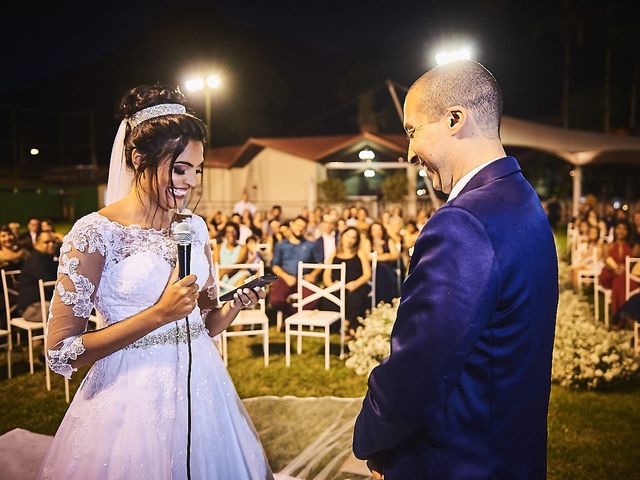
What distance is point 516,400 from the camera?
157 centimetres

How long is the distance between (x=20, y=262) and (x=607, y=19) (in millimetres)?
35736

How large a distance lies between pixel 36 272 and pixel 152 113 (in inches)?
228

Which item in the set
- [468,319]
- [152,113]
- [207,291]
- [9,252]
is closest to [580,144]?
[9,252]

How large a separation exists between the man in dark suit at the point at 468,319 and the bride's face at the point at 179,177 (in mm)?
1073

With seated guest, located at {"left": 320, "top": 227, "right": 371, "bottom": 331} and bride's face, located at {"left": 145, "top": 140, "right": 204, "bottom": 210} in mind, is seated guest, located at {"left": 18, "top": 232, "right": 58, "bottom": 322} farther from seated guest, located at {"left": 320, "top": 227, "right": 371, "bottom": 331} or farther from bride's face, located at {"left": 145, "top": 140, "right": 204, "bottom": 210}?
bride's face, located at {"left": 145, "top": 140, "right": 204, "bottom": 210}

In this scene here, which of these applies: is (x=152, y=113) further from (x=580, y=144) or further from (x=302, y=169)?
(x=302, y=169)

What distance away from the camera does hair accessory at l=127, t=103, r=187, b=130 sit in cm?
244

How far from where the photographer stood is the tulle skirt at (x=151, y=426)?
2.14 m

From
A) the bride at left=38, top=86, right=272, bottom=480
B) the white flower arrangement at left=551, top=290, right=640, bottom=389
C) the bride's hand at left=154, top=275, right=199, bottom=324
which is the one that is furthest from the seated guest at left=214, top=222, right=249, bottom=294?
the bride's hand at left=154, top=275, right=199, bottom=324

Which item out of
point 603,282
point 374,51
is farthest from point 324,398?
point 374,51

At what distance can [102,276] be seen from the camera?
229cm

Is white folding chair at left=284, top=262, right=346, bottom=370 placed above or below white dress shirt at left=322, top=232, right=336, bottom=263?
below

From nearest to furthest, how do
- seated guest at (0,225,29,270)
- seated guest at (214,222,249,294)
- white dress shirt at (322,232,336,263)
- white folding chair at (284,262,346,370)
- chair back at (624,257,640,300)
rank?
1. white folding chair at (284,262,346,370)
2. chair back at (624,257,640,300)
3. seated guest at (214,222,249,294)
4. seated guest at (0,225,29,270)
5. white dress shirt at (322,232,336,263)

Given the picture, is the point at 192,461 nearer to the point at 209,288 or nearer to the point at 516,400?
the point at 209,288
